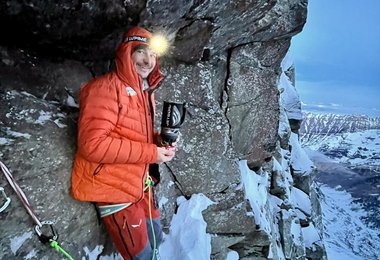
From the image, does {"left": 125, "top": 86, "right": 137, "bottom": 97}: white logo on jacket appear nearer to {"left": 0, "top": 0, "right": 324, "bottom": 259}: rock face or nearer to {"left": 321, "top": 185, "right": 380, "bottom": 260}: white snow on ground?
{"left": 0, "top": 0, "right": 324, "bottom": 259}: rock face

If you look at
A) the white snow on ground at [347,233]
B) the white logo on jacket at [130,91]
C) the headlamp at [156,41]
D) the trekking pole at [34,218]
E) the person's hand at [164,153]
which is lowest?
the white snow on ground at [347,233]

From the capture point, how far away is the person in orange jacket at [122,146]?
345 centimetres

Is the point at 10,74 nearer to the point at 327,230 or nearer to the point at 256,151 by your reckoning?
the point at 256,151

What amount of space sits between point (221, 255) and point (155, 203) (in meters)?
3.63

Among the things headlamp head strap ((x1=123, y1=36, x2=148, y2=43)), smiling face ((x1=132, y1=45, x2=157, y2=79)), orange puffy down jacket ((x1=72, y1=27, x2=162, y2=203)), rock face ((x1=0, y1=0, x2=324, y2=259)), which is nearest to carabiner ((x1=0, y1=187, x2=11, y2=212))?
rock face ((x1=0, y1=0, x2=324, y2=259))

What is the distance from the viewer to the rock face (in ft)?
12.5

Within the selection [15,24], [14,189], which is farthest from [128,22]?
[14,189]

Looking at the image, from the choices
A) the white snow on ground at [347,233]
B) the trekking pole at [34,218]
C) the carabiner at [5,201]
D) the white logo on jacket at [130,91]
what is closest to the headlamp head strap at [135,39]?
the white logo on jacket at [130,91]

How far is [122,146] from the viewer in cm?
349

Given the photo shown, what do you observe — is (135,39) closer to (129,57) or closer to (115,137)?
(129,57)

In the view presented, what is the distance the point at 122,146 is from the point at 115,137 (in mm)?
210

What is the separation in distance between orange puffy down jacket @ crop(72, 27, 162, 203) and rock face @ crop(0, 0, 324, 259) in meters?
0.61

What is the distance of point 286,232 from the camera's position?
12742 millimetres

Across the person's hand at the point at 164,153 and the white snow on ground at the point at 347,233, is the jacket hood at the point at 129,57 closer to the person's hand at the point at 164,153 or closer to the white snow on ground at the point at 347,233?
the person's hand at the point at 164,153
